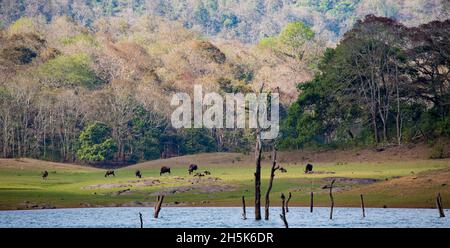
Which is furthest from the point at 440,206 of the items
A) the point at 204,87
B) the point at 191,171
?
the point at 204,87

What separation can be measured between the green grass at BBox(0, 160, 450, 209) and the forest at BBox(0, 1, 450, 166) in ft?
26.6

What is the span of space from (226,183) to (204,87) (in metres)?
51.5

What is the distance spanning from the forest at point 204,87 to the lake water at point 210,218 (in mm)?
22969

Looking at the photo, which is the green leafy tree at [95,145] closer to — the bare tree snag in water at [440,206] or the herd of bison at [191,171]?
the herd of bison at [191,171]

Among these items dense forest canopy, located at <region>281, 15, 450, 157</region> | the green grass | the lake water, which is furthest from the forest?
the lake water

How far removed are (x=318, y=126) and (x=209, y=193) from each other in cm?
2810

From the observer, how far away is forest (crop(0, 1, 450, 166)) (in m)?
76.8

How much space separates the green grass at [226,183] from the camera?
48.9 m

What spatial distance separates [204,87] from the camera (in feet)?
355

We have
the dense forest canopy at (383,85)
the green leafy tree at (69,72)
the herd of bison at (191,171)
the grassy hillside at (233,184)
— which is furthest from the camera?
the green leafy tree at (69,72)

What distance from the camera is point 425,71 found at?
7706 cm

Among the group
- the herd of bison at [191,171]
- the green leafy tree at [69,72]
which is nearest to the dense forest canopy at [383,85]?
the herd of bison at [191,171]

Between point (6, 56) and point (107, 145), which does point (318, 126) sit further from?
point (6, 56)

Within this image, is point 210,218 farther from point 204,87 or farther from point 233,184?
point 204,87
